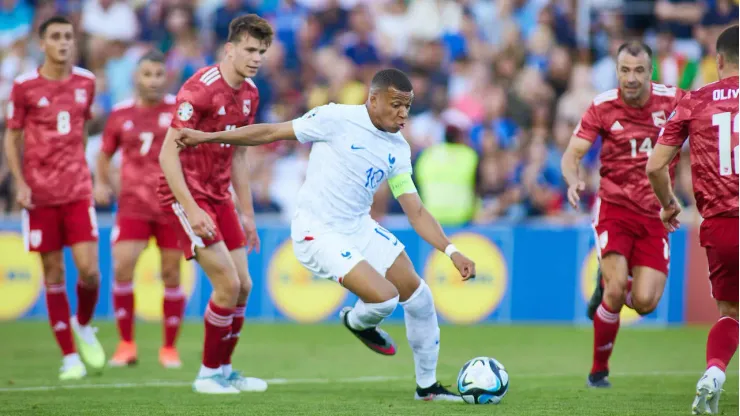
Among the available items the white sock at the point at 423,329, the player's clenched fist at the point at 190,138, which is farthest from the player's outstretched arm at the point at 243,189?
the white sock at the point at 423,329

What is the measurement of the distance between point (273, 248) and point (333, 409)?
8.48 metres

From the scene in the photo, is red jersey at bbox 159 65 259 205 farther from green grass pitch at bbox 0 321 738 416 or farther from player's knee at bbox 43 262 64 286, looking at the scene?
player's knee at bbox 43 262 64 286

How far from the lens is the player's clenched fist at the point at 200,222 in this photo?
8836mm

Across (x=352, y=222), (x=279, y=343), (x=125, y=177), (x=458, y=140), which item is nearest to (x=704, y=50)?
(x=458, y=140)

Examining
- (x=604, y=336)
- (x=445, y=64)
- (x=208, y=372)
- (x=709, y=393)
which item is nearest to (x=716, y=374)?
(x=709, y=393)

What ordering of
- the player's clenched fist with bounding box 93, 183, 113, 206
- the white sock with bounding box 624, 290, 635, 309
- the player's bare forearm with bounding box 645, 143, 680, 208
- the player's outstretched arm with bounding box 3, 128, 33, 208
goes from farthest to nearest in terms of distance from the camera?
the player's clenched fist with bounding box 93, 183, 113, 206, the player's outstretched arm with bounding box 3, 128, 33, 208, the white sock with bounding box 624, 290, 635, 309, the player's bare forearm with bounding box 645, 143, 680, 208

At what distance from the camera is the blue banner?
1639 cm

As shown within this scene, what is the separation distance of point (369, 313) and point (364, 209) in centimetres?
Answer: 84

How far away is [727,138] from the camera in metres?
7.71

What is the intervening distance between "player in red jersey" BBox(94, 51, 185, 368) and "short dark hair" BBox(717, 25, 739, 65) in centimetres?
595

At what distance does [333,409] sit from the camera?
8.15m

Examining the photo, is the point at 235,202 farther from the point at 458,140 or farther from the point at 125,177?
the point at 458,140

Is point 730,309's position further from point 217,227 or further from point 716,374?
point 217,227

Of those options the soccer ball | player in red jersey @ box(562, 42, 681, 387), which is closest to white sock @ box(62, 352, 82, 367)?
the soccer ball
